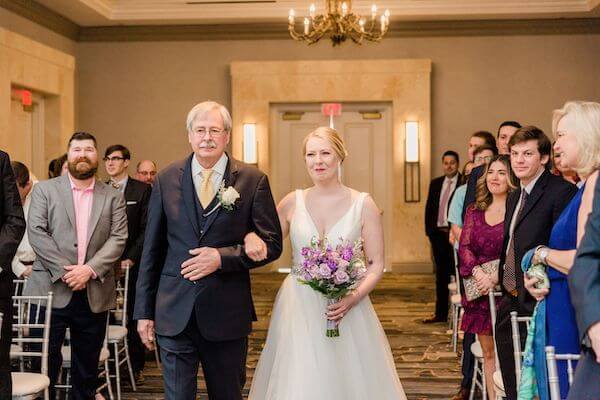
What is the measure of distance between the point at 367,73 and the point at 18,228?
9346 mm

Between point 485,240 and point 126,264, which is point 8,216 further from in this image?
point 485,240

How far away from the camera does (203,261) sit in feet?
12.0

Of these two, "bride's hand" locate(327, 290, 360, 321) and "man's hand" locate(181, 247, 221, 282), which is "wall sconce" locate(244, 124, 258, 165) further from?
"man's hand" locate(181, 247, 221, 282)

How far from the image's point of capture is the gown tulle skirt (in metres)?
4.11

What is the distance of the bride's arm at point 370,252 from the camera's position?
13.8 feet

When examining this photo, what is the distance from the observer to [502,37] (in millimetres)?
13188

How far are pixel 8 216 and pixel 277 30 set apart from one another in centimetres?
Answer: 936


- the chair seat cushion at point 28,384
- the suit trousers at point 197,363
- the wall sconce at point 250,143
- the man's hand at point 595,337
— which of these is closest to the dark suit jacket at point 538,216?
the suit trousers at point 197,363

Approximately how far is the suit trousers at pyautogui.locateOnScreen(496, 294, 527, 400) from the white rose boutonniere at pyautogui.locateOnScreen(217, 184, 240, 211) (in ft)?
5.16

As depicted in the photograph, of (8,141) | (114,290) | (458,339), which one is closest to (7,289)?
(114,290)

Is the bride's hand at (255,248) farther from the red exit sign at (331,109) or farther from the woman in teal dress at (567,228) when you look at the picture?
the red exit sign at (331,109)

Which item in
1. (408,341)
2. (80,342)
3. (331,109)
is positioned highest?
(331,109)

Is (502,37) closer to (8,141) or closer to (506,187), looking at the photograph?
(8,141)

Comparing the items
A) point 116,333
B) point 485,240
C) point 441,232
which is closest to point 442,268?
point 441,232
